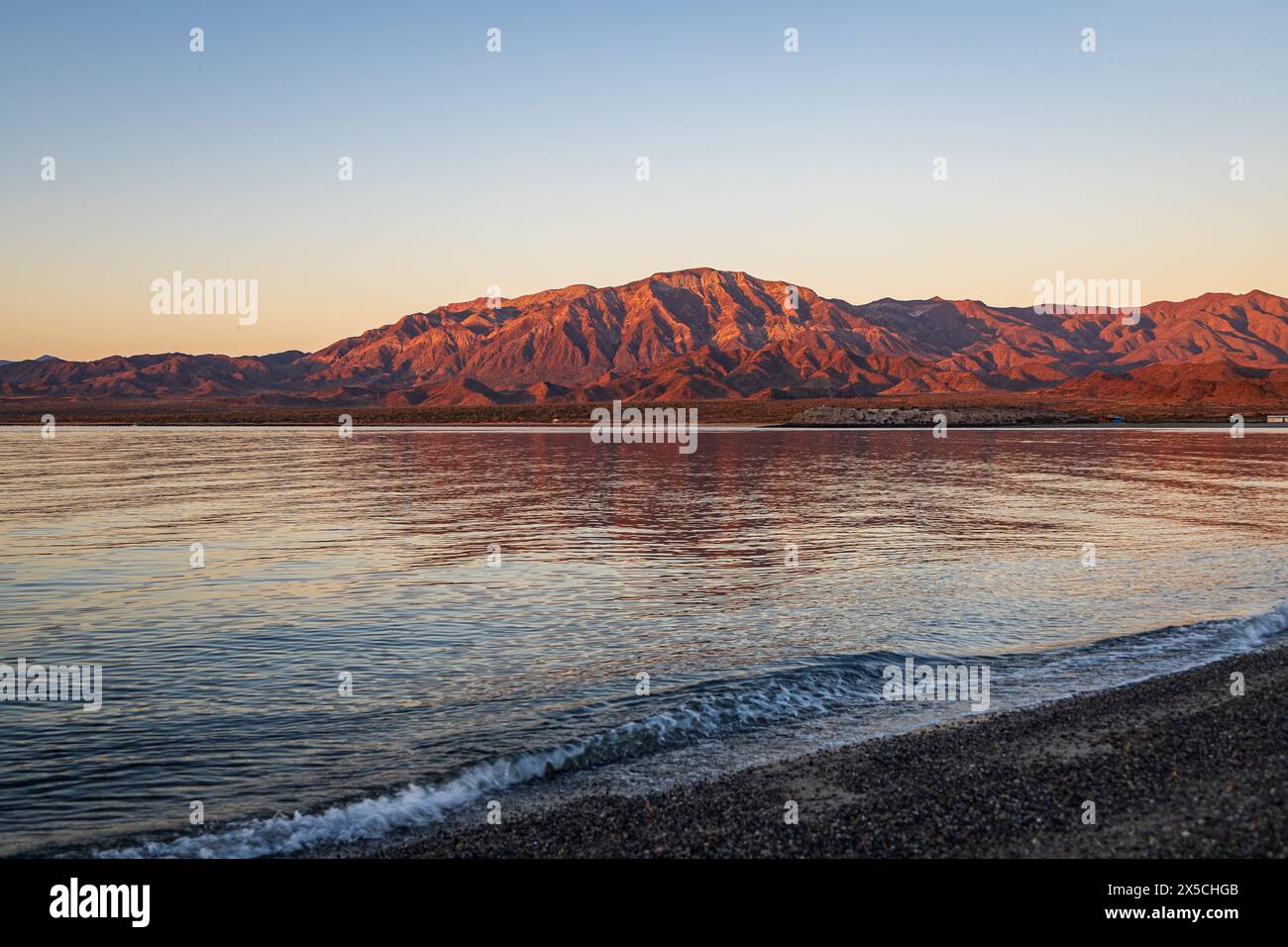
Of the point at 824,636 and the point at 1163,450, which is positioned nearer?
the point at 824,636

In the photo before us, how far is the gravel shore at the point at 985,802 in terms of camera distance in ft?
30.8

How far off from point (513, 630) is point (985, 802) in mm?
11928

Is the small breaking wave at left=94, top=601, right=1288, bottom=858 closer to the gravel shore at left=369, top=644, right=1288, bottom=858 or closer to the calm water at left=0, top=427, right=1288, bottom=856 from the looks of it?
the calm water at left=0, top=427, right=1288, bottom=856

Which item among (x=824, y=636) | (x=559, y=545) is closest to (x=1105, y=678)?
(x=824, y=636)

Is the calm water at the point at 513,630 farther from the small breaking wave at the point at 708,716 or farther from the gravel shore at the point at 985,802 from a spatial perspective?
the gravel shore at the point at 985,802

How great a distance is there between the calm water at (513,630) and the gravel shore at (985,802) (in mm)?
1256

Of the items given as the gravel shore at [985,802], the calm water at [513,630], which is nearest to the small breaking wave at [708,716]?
the calm water at [513,630]

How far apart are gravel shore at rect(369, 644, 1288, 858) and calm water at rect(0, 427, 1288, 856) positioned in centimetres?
126

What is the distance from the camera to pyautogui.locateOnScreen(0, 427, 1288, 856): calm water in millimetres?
12398

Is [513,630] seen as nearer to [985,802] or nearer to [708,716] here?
[708,716]

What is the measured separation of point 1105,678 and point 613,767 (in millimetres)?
9294

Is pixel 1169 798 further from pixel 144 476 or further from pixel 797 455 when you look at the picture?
pixel 797 455

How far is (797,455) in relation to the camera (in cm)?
8781
